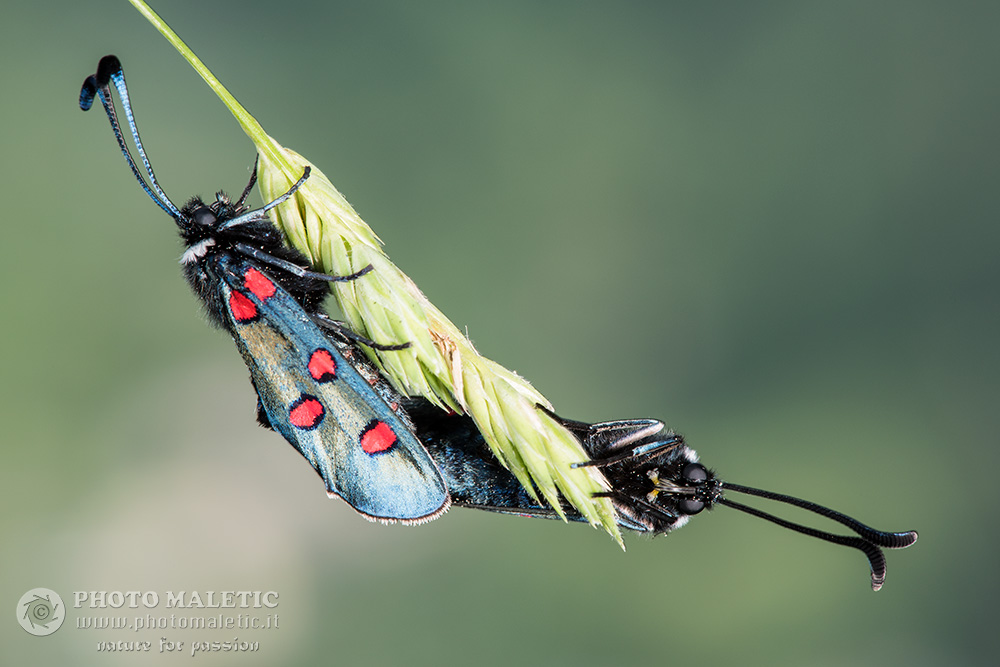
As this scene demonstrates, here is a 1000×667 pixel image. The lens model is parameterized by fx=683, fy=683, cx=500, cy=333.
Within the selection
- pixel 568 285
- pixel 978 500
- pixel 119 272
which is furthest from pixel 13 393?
→ pixel 978 500

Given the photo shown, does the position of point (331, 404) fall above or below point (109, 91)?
below

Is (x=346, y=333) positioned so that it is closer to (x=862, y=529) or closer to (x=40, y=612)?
(x=862, y=529)

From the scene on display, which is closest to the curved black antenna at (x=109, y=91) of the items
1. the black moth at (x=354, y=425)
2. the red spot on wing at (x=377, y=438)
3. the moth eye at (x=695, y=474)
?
the black moth at (x=354, y=425)

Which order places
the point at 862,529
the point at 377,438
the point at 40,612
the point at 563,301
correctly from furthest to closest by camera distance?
the point at 563,301 < the point at 40,612 < the point at 377,438 < the point at 862,529

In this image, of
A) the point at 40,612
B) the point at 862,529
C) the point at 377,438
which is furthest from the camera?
the point at 40,612

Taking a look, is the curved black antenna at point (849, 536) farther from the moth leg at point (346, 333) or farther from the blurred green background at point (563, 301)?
the blurred green background at point (563, 301)

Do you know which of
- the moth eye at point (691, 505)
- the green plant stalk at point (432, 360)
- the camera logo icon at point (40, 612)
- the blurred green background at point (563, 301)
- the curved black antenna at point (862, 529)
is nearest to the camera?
the curved black antenna at point (862, 529)

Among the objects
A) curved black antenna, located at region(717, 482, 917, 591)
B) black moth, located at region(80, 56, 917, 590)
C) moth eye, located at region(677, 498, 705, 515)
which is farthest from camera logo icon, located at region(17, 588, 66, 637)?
curved black antenna, located at region(717, 482, 917, 591)

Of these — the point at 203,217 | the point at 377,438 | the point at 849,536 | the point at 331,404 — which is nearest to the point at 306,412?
the point at 331,404
